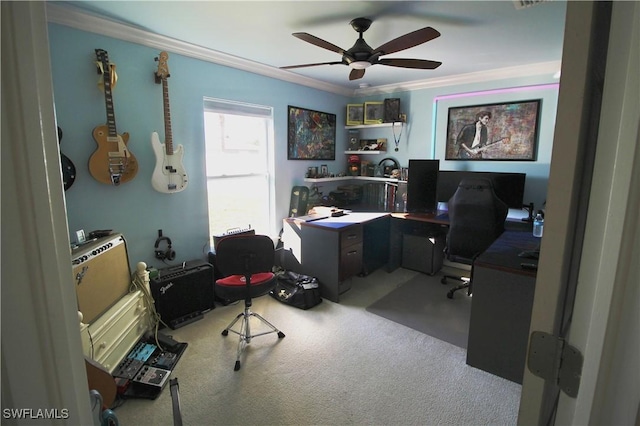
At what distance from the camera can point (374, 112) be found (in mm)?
4230

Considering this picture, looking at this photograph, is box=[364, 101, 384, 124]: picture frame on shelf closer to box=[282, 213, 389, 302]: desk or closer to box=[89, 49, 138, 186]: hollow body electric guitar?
box=[282, 213, 389, 302]: desk

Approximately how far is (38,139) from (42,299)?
0.75 ft

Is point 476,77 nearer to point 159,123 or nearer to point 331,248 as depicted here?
point 331,248

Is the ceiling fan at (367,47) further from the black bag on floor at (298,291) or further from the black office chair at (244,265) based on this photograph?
the black bag on floor at (298,291)

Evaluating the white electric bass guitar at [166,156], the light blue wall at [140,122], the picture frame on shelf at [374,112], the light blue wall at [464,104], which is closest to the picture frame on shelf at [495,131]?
the light blue wall at [464,104]

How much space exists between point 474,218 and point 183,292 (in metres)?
2.63

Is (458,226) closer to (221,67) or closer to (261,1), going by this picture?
(261,1)

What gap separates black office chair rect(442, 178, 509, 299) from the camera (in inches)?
109

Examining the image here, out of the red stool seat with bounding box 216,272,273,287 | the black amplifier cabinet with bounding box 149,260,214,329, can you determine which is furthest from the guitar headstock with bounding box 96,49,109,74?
the red stool seat with bounding box 216,272,273,287

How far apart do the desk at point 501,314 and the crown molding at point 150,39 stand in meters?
2.75

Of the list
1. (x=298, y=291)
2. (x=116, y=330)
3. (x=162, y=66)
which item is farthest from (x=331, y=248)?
(x=162, y=66)

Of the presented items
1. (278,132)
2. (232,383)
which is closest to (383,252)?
(278,132)

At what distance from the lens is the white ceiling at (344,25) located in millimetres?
1986

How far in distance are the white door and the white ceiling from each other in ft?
5.95
